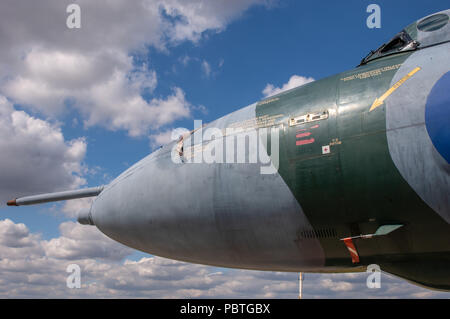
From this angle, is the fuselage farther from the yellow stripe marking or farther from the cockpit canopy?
the cockpit canopy

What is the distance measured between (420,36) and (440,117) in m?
2.31

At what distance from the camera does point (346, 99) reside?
6.04 meters

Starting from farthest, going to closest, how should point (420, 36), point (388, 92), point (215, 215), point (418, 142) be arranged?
point (420, 36) < point (215, 215) < point (388, 92) < point (418, 142)

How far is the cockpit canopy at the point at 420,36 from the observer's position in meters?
6.58

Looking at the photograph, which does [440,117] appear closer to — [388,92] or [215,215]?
[388,92]

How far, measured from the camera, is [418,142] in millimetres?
5293

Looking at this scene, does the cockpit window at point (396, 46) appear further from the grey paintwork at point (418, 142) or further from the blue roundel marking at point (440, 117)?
the blue roundel marking at point (440, 117)

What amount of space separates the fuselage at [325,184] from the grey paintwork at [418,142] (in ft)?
0.04

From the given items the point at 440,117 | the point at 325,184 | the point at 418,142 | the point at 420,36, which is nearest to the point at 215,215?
the point at 325,184

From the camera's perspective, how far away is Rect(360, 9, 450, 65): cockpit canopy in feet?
21.6

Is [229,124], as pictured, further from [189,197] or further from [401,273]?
[401,273]

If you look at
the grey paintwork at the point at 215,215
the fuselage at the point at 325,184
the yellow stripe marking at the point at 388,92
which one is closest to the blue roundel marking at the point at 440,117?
the fuselage at the point at 325,184
